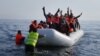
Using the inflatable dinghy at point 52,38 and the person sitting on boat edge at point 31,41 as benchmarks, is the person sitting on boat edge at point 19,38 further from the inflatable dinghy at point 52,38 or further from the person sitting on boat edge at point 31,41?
the person sitting on boat edge at point 31,41

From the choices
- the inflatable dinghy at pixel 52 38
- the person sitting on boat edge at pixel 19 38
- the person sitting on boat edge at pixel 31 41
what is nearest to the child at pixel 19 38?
the person sitting on boat edge at pixel 19 38

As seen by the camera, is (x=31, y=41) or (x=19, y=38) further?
(x=19, y=38)

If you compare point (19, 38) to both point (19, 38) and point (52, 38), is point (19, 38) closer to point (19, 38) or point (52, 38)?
point (19, 38)

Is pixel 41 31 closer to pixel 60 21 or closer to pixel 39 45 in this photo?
pixel 39 45

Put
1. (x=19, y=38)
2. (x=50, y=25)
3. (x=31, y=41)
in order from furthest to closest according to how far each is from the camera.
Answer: (x=50, y=25), (x=19, y=38), (x=31, y=41)

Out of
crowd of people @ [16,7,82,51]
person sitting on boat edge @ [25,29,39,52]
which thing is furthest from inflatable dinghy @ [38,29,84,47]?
person sitting on boat edge @ [25,29,39,52]

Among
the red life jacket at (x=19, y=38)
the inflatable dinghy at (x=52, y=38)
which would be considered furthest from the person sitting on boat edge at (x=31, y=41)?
the red life jacket at (x=19, y=38)

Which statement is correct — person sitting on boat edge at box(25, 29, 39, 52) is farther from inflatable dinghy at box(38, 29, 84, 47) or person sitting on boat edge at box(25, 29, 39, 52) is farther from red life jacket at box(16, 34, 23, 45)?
red life jacket at box(16, 34, 23, 45)

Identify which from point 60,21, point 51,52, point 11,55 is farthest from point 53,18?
point 11,55

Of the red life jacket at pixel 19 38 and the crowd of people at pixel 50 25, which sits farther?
the red life jacket at pixel 19 38

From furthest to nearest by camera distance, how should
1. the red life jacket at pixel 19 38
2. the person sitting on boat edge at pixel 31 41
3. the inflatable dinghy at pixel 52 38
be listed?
the red life jacket at pixel 19 38 < the inflatable dinghy at pixel 52 38 < the person sitting on boat edge at pixel 31 41

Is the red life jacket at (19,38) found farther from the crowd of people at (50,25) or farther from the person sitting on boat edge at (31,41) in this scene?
the person sitting on boat edge at (31,41)

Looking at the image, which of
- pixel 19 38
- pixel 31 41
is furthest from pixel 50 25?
pixel 31 41

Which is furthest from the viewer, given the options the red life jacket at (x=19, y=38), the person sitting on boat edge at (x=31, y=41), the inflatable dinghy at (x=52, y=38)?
the red life jacket at (x=19, y=38)
